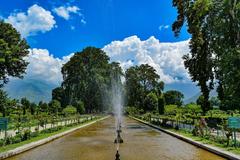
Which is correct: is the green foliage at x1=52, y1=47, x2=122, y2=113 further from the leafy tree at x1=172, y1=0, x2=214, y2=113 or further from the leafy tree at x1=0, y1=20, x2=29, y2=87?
the leafy tree at x1=172, y1=0, x2=214, y2=113

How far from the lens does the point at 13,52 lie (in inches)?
1839

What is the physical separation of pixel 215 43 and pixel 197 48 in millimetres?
9396

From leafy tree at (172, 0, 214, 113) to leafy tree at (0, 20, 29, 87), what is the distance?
22.9m

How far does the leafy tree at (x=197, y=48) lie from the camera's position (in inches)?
1288

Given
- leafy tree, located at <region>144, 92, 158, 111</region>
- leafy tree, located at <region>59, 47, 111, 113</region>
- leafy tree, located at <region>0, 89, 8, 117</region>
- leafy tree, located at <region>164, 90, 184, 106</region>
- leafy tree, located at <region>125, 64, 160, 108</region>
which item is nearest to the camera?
leafy tree, located at <region>0, 89, 8, 117</region>

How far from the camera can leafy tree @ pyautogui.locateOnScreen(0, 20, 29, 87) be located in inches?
1839

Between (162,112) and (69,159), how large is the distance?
172ft

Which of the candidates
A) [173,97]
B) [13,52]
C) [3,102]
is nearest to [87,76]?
[13,52]

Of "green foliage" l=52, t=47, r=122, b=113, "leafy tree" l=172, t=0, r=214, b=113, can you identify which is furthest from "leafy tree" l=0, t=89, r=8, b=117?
"green foliage" l=52, t=47, r=122, b=113

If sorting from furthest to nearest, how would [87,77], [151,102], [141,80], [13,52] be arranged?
[141,80] < [87,77] < [151,102] < [13,52]

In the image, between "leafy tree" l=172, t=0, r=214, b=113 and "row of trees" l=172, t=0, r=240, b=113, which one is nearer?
"row of trees" l=172, t=0, r=240, b=113

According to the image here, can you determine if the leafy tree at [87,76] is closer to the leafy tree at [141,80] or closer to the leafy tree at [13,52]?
the leafy tree at [141,80]

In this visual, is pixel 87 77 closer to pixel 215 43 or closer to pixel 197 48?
pixel 197 48

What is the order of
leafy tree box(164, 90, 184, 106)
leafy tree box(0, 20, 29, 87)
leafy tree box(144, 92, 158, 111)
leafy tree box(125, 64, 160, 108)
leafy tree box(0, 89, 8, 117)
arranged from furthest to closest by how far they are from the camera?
leafy tree box(164, 90, 184, 106) < leafy tree box(125, 64, 160, 108) < leafy tree box(144, 92, 158, 111) < leafy tree box(0, 20, 29, 87) < leafy tree box(0, 89, 8, 117)
